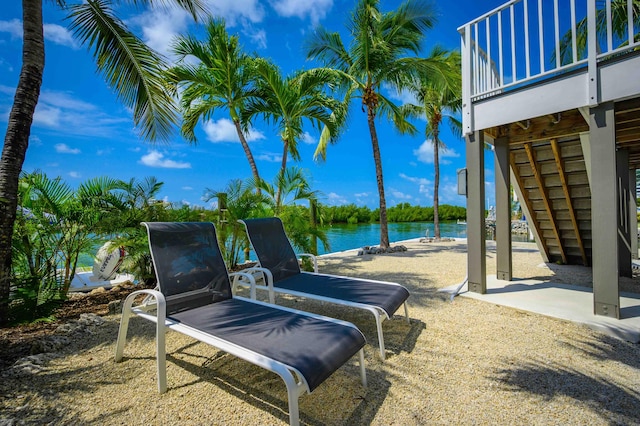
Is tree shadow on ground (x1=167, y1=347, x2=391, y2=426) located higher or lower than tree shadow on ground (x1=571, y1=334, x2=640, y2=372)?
lower

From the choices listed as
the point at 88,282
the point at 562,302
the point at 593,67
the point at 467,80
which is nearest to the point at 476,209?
the point at 562,302

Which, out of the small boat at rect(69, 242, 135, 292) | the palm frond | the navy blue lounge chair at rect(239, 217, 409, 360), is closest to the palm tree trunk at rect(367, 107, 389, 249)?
the navy blue lounge chair at rect(239, 217, 409, 360)

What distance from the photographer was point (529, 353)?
288 cm

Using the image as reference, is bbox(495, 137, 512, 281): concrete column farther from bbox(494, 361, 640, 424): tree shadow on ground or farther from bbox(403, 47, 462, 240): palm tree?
bbox(403, 47, 462, 240): palm tree

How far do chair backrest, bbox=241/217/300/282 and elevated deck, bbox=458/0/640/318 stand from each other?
9.05 feet

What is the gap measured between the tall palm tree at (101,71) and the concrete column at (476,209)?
5.06 metres

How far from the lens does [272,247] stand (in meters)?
4.29

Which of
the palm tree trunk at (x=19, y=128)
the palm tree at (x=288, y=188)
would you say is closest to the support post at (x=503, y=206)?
the palm tree at (x=288, y=188)

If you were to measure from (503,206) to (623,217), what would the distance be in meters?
3.20

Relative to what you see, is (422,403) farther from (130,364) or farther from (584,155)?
(584,155)

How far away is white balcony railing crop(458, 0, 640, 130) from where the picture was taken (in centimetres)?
350

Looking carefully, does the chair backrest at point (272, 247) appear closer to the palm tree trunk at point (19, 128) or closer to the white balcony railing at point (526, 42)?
the palm tree trunk at point (19, 128)

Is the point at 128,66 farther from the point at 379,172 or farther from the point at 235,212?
the point at 379,172

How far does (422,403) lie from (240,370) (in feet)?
4.98
